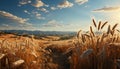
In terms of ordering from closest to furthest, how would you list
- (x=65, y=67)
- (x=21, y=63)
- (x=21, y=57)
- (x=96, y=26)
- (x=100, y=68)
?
(x=100, y=68), (x=96, y=26), (x=21, y=63), (x=21, y=57), (x=65, y=67)

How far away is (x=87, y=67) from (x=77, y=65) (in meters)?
0.20

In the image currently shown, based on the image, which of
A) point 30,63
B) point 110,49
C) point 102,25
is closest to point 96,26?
point 102,25

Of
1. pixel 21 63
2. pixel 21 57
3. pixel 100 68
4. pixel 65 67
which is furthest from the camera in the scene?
pixel 65 67

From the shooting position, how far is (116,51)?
→ 169 inches

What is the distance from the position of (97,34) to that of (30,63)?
1.44 metres

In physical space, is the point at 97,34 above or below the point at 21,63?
above

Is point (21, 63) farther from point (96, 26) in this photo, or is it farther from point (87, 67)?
point (96, 26)

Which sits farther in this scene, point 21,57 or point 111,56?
point 21,57

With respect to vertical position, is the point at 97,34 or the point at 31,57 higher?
the point at 97,34

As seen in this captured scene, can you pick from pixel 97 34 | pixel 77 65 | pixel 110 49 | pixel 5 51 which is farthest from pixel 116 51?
pixel 5 51

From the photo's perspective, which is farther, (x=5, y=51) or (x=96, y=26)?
(x=5, y=51)

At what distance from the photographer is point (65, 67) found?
578cm

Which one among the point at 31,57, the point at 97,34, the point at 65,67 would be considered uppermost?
the point at 97,34

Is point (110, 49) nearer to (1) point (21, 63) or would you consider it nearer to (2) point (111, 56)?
(2) point (111, 56)
